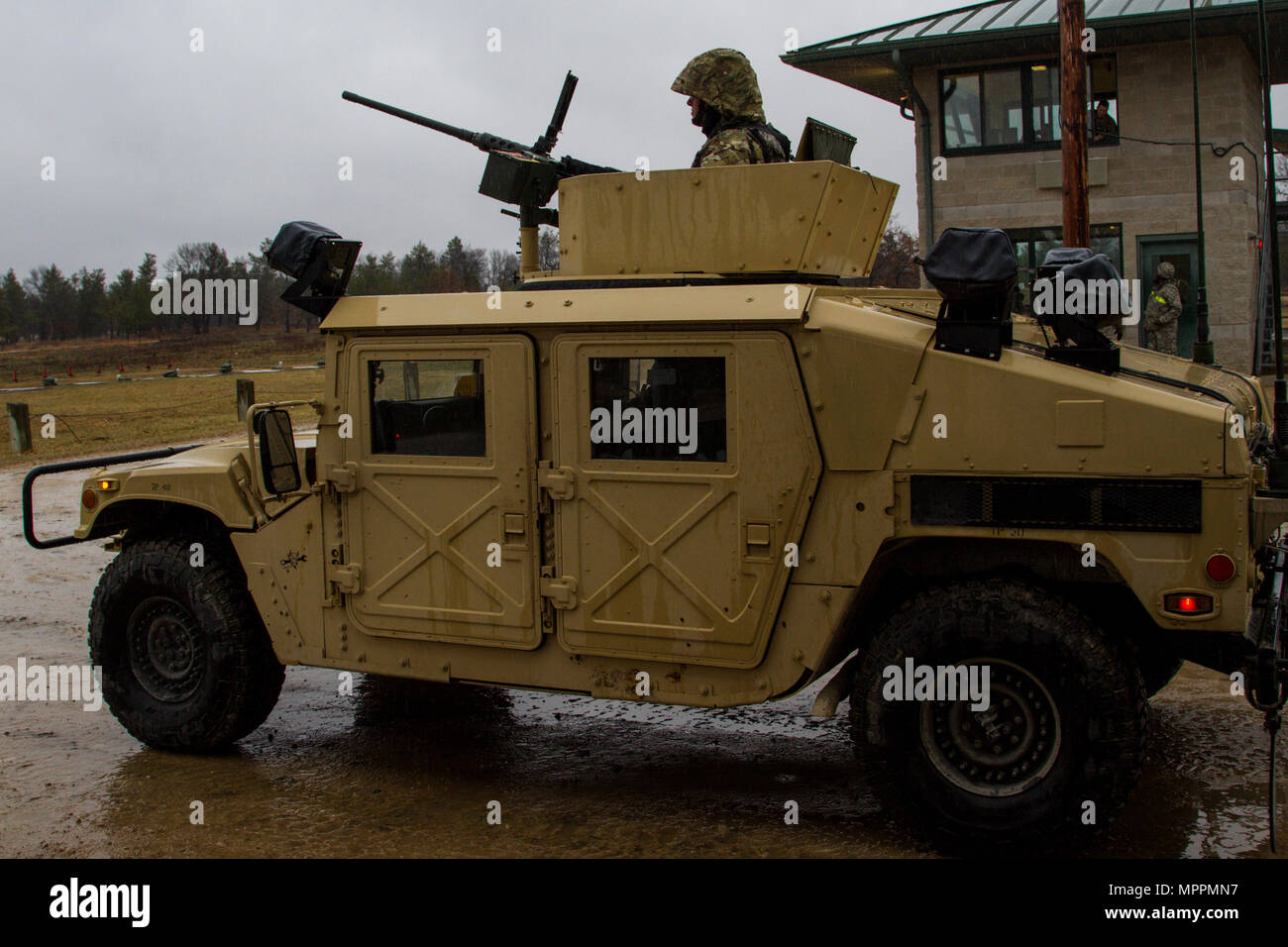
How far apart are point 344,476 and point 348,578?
0.44 m

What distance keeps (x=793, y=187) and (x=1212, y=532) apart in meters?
2.15

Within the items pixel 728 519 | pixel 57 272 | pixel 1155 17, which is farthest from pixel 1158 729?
pixel 57 272

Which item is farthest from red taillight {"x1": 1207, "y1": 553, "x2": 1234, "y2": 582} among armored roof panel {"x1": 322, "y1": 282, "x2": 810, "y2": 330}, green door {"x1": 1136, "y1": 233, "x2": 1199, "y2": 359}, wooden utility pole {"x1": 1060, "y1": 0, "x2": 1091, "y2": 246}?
green door {"x1": 1136, "y1": 233, "x2": 1199, "y2": 359}

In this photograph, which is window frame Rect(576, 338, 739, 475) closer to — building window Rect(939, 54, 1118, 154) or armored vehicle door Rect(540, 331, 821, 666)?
armored vehicle door Rect(540, 331, 821, 666)

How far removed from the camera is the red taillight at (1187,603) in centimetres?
438

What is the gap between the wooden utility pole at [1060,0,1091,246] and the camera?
1077 centimetres

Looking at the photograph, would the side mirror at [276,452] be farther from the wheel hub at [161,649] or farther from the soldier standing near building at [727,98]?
the soldier standing near building at [727,98]

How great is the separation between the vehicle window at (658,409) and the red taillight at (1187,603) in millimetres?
1672

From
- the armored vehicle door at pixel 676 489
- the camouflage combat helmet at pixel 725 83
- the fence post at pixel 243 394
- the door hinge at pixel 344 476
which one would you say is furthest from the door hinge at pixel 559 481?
the fence post at pixel 243 394

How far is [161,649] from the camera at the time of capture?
20.6 ft

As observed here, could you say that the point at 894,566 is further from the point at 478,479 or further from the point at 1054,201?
the point at 1054,201

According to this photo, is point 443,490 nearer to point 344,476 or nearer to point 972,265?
point 344,476

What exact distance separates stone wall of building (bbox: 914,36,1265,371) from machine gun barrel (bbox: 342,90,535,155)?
48.9 ft

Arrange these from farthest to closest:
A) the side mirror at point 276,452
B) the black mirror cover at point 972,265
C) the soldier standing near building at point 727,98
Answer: the soldier standing near building at point 727,98 → the side mirror at point 276,452 → the black mirror cover at point 972,265
